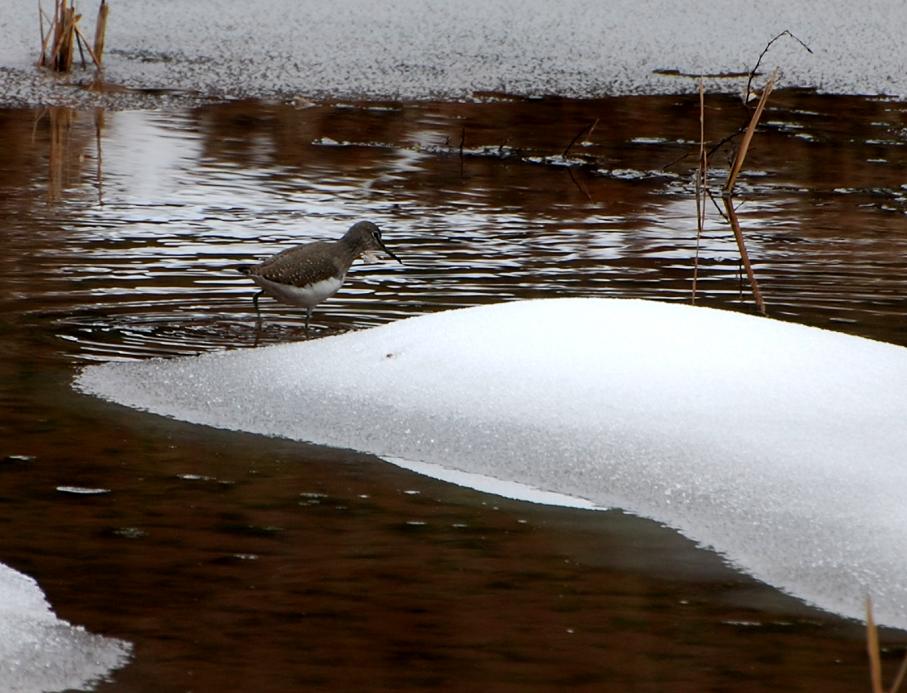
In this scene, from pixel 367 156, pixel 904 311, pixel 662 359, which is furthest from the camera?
pixel 367 156

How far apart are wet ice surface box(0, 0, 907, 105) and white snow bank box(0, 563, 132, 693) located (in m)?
10.5

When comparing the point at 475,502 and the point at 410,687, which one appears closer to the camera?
the point at 410,687

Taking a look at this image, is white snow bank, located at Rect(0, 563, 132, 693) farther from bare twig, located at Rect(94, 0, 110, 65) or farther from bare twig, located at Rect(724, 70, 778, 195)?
bare twig, located at Rect(94, 0, 110, 65)

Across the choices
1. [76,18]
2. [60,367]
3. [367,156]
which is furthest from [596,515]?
[76,18]

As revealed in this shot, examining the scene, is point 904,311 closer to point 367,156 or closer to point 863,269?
point 863,269

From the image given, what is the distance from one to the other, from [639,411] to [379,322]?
2.29 m

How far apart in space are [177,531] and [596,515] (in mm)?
1173

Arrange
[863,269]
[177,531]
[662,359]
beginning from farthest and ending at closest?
[863,269] → [662,359] → [177,531]

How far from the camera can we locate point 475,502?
5.02m

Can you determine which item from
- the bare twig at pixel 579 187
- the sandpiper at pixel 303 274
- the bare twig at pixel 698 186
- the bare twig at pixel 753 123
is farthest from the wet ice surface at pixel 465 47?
the sandpiper at pixel 303 274

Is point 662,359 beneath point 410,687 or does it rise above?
above

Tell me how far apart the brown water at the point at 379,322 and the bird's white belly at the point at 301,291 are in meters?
0.17

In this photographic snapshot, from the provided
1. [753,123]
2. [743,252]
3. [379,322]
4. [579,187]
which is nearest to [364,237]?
[379,322]

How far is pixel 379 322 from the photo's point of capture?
23.9 feet
